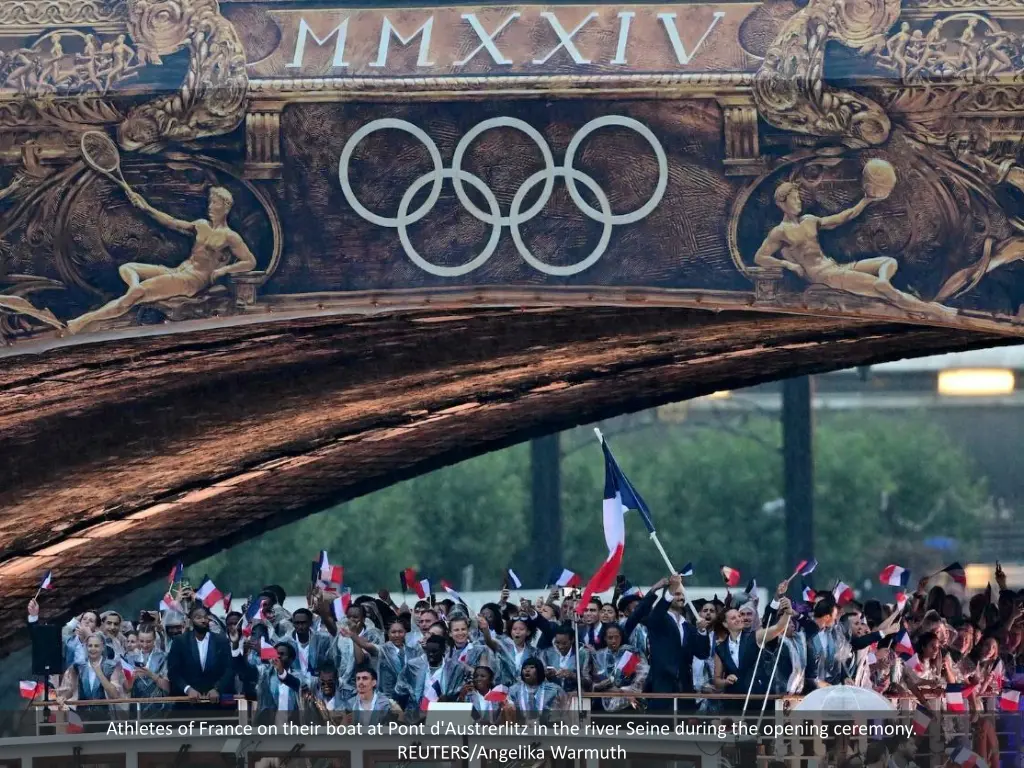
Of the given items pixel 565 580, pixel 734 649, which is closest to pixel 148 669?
pixel 565 580

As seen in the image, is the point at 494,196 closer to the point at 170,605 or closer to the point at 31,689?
the point at 170,605

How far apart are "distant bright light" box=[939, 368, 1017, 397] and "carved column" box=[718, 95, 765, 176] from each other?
102 feet

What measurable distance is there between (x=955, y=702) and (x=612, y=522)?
3.67m

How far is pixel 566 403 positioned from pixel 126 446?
22.7 ft

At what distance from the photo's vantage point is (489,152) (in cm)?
2186

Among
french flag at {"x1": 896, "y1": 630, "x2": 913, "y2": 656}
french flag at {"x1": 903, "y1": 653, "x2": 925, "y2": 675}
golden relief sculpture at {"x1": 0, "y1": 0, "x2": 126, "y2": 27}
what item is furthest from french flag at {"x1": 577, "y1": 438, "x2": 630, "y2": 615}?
golden relief sculpture at {"x1": 0, "y1": 0, "x2": 126, "y2": 27}

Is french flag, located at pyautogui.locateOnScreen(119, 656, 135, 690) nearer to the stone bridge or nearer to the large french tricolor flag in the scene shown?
the stone bridge

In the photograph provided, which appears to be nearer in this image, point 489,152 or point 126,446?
point 489,152

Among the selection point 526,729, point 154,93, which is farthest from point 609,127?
point 526,729

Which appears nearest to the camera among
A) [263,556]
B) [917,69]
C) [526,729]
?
[526,729]

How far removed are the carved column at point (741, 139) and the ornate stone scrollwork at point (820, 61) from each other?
0.17 meters

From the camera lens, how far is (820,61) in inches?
845

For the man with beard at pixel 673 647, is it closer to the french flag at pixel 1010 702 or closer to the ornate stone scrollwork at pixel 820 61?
the french flag at pixel 1010 702

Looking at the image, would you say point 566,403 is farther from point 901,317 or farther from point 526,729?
point 526,729
